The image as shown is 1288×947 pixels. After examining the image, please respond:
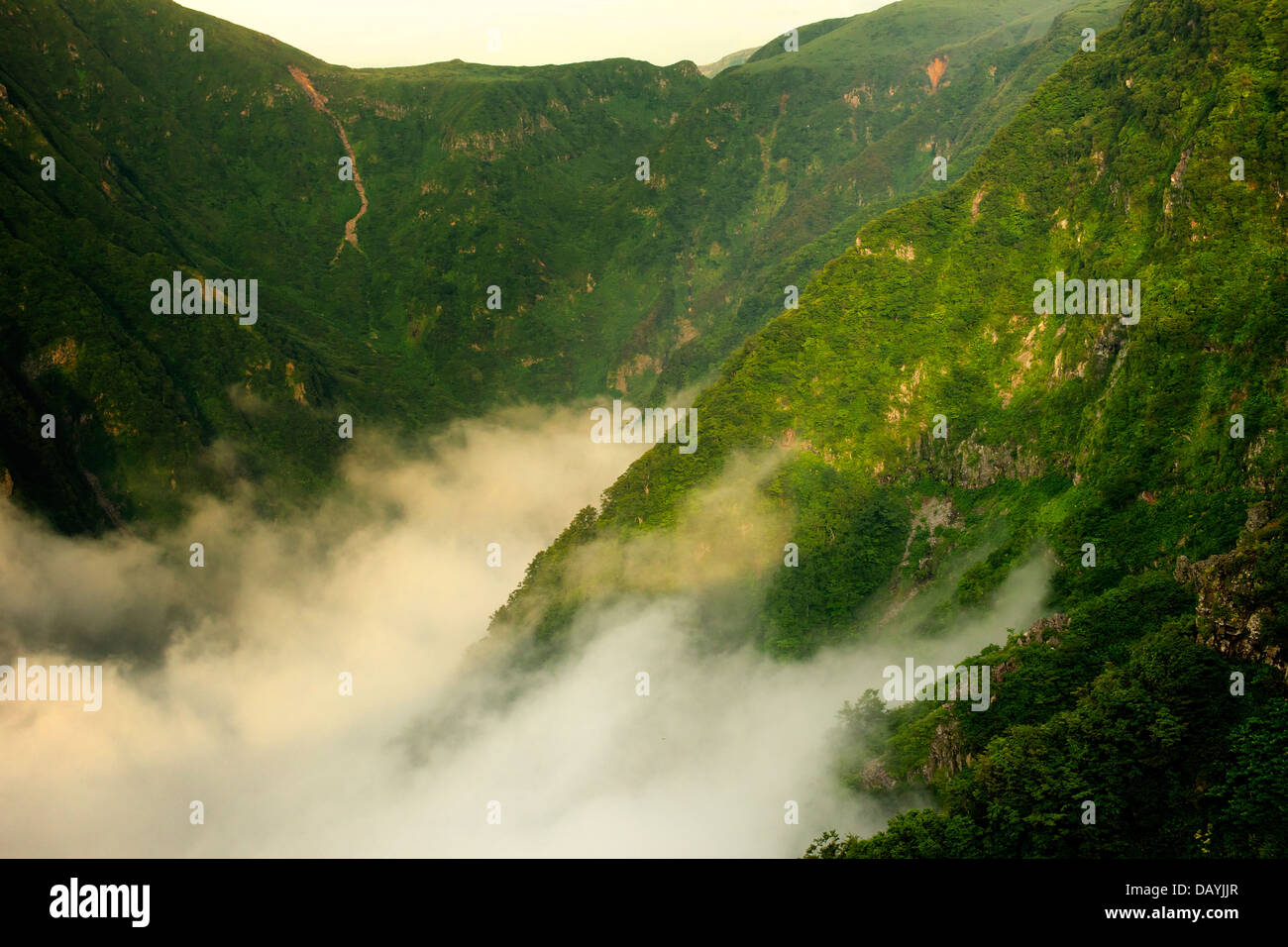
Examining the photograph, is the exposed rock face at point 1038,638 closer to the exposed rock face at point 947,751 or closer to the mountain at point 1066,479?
the mountain at point 1066,479

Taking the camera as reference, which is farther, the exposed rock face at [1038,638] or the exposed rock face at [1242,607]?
the exposed rock face at [1038,638]

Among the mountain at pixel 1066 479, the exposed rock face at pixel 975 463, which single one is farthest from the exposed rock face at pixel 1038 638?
the exposed rock face at pixel 975 463

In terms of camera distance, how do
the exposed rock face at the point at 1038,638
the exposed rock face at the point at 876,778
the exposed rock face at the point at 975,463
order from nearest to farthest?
the exposed rock face at the point at 1038,638 → the exposed rock face at the point at 876,778 → the exposed rock face at the point at 975,463

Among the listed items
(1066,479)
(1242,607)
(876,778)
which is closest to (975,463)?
(1066,479)

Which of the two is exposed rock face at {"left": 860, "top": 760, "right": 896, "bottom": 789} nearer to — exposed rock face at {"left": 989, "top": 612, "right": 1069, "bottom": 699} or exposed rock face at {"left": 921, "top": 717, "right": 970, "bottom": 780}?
exposed rock face at {"left": 921, "top": 717, "right": 970, "bottom": 780}

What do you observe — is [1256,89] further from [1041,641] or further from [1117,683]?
[1117,683]

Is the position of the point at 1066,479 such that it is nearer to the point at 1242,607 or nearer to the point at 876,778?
the point at 876,778
